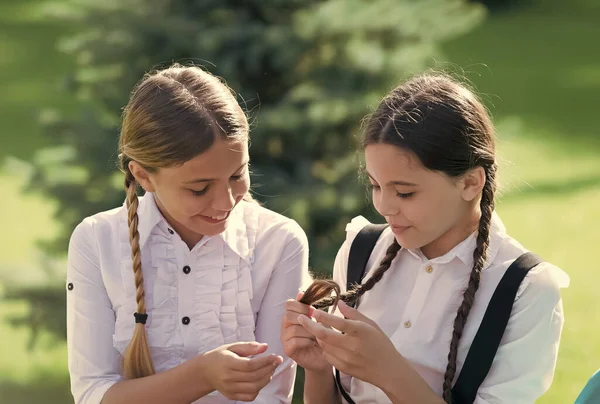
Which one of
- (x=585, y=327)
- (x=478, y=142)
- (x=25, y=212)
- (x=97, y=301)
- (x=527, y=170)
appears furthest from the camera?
(x=527, y=170)

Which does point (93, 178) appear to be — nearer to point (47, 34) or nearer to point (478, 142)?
point (478, 142)

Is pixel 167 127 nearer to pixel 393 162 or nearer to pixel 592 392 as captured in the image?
pixel 393 162

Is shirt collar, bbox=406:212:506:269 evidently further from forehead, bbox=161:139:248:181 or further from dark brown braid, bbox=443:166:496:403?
forehead, bbox=161:139:248:181

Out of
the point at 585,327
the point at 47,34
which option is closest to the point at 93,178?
the point at 585,327

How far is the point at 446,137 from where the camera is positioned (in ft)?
8.25

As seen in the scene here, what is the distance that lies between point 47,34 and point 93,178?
10328 millimetres

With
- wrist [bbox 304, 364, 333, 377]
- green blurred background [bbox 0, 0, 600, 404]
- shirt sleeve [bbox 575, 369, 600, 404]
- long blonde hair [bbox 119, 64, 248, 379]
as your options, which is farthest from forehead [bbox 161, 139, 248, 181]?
green blurred background [bbox 0, 0, 600, 404]

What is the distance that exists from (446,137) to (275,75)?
217 cm

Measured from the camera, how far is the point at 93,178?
15.7 feet

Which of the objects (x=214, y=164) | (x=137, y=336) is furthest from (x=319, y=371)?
(x=214, y=164)

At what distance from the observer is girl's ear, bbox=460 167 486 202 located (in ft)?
8.34

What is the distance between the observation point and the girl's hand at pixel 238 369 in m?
2.51

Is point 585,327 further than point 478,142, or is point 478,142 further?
point 585,327

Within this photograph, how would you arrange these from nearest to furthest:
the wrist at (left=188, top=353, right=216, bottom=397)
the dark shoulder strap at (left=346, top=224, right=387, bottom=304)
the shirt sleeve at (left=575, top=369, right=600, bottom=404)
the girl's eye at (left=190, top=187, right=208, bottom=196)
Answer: the shirt sleeve at (left=575, top=369, right=600, bottom=404) → the wrist at (left=188, top=353, right=216, bottom=397) → the girl's eye at (left=190, top=187, right=208, bottom=196) → the dark shoulder strap at (left=346, top=224, right=387, bottom=304)
